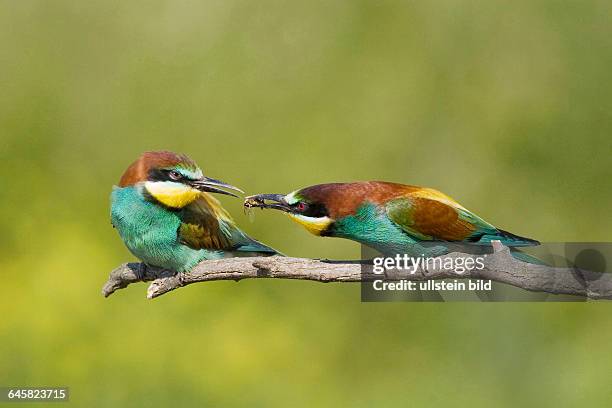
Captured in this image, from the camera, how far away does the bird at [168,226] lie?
2873 millimetres

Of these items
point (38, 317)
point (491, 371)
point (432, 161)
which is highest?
point (432, 161)

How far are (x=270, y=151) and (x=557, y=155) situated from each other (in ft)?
4.62

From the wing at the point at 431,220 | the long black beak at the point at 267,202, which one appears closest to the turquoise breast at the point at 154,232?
the long black beak at the point at 267,202

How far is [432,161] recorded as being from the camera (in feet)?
15.3

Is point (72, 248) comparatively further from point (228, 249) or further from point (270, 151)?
point (228, 249)

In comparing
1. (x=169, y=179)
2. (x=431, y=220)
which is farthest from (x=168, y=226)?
(x=431, y=220)

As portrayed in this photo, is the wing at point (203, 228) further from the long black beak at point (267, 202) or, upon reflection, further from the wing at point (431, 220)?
the wing at point (431, 220)

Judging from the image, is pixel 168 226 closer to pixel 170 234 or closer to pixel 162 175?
pixel 170 234

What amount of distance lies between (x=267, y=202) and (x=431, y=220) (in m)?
0.51

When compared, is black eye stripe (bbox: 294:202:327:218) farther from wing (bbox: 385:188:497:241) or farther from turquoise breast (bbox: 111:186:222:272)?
turquoise breast (bbox: 111:186:222:272)

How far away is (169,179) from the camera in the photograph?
2.81m

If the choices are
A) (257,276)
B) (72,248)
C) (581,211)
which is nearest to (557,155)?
(581,211)

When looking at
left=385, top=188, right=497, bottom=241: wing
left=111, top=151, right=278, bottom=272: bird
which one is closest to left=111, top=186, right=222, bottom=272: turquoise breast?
left=111, top=151, right=278, bottom=272: bird

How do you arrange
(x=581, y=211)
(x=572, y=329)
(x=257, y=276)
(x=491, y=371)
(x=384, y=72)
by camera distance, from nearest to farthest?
(x=257, y=276) → (x=491, y=371) → (x=572, y=329) → (x=581, y=211) → (x=384, y=72)
